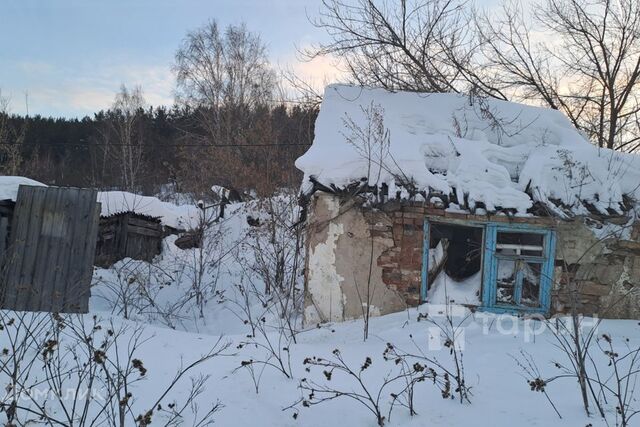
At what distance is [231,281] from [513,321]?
6.71 meters

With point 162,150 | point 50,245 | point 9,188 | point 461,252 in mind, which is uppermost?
point 162,150

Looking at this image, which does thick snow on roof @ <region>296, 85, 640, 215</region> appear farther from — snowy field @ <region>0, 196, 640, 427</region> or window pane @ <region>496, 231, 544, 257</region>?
snowy field @ <region>0, 196, 640, 427</region>

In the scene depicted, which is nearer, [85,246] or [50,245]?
[50,245]

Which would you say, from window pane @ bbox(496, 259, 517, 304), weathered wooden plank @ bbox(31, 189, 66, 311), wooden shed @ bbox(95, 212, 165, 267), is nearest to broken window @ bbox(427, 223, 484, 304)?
window pane @ bbox(496, 259, 517, 304)

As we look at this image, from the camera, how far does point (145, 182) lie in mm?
29859

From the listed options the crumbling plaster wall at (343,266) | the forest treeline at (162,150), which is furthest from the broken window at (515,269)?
the forest treeline at (162,150)

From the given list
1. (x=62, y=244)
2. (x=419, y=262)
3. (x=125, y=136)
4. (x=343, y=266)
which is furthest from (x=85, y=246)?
(x=125, y=136)

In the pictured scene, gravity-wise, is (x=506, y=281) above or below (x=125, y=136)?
below

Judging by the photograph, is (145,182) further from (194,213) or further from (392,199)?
(392,199)

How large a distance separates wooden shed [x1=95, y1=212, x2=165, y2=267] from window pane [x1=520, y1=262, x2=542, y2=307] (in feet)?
31.5

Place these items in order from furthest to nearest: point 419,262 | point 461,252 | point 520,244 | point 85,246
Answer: point 461,252 → point 85,246 → point 520,244 → point 419,262

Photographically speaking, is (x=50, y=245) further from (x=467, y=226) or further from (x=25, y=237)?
(x=467, y=226)

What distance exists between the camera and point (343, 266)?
679 centimetres

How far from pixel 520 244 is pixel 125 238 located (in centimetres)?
1007
